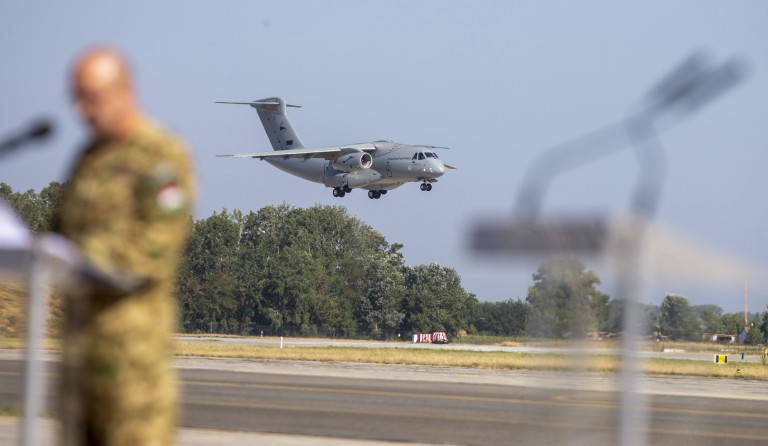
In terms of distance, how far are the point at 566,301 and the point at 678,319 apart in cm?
54

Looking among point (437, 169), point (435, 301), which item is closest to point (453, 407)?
point (437, 169)

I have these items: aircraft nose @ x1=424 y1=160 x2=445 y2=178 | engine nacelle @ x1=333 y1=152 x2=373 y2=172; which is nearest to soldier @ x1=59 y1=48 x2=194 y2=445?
aircraft nose @ x1=424 y1=160 x2=445 y2=178

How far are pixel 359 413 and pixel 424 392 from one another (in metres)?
4.10

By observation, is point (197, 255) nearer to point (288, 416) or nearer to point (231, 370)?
point (231, 370)

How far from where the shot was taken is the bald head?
2.53m

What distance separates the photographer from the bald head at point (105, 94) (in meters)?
2.53

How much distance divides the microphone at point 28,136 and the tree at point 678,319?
8.98 ft

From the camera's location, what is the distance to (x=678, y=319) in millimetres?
4812

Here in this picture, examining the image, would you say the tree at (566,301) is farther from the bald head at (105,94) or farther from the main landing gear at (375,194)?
the main landing gear at (375,194)

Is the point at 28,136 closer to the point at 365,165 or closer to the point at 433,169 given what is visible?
the point at 433,169

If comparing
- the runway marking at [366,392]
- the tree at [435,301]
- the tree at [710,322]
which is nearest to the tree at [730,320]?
the tree at [710,322]

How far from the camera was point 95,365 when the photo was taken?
8.29 feet

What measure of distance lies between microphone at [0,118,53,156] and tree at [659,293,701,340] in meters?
2.74

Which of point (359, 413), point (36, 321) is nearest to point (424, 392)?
point (359, 413)
